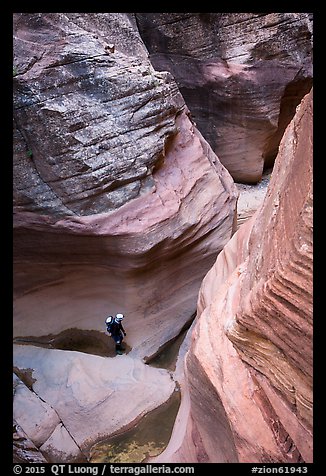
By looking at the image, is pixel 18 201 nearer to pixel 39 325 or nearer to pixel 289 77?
pixel 39 325

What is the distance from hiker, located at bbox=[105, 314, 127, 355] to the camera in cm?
574

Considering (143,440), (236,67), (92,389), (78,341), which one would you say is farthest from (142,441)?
(236,67)

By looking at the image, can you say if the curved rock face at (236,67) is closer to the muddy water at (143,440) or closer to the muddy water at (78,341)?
the muddy water at (78,341)

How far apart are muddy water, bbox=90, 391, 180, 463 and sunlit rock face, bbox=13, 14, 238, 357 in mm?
931

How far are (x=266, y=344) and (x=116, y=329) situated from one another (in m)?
2.93

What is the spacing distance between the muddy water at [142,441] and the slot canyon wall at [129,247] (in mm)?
105

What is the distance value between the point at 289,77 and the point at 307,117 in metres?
5.14

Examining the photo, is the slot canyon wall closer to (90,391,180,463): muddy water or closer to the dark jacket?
(90,391,180,463): muddy water

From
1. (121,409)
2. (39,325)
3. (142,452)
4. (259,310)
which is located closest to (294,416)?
(259,310)

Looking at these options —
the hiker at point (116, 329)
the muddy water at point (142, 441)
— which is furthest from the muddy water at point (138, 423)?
the hiker at point (116, 329)

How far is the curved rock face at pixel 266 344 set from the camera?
280 cm

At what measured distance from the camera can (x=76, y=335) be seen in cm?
619

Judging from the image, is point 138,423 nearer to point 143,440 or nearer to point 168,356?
point 143,440

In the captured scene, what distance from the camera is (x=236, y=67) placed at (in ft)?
25.0
